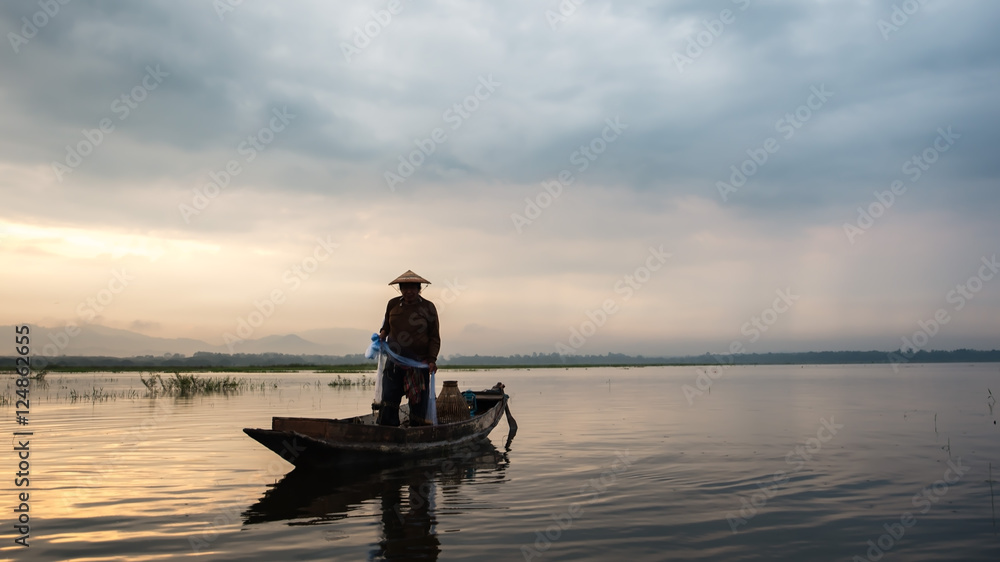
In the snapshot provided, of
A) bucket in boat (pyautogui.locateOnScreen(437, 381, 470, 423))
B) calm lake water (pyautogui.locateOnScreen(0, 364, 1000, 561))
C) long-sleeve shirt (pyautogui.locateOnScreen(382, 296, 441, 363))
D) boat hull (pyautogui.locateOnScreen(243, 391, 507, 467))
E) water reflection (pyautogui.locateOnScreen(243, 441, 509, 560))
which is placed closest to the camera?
calm lake water (pyautogui.locateOnScreen(0, 364, 1000, 561))

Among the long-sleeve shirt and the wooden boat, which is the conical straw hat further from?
the wooden boat

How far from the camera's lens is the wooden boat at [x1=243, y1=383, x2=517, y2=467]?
34.0ft

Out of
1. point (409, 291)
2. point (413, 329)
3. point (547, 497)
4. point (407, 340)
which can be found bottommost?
point (547, 497)

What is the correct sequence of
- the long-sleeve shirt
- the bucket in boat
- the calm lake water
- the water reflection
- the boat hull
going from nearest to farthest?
1. the calm lake water
2. the water reflection
3. the boat hull
4. the long-sleeve shirt
5. the bucket in boat

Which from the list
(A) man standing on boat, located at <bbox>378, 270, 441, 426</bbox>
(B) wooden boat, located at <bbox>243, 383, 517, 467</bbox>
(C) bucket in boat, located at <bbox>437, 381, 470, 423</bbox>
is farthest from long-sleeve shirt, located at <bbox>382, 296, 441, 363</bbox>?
(C) bucket in boat, located at <bbox>437, 381, 470, 423</bbox>

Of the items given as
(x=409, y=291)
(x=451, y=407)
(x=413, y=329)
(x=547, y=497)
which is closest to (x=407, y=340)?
(x=413, y=329)

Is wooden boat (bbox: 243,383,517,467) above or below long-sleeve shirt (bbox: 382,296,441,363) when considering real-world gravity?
below

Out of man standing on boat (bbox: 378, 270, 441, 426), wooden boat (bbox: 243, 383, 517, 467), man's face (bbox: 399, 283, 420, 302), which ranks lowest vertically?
wooden boat (bbox: 243, 383, 517, 467)

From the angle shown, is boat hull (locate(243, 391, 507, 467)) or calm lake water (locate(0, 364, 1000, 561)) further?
boat hull (locate(243, 391, 507, 467))

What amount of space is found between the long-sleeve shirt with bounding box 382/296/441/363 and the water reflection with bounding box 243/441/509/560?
2044 mm

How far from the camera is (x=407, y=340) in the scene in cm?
1263

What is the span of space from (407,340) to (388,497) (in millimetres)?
3607

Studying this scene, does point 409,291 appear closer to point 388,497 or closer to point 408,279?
point 408,279

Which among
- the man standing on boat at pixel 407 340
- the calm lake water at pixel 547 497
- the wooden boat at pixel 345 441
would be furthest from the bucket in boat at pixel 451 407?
the man standing on boat at pixel 407 340
